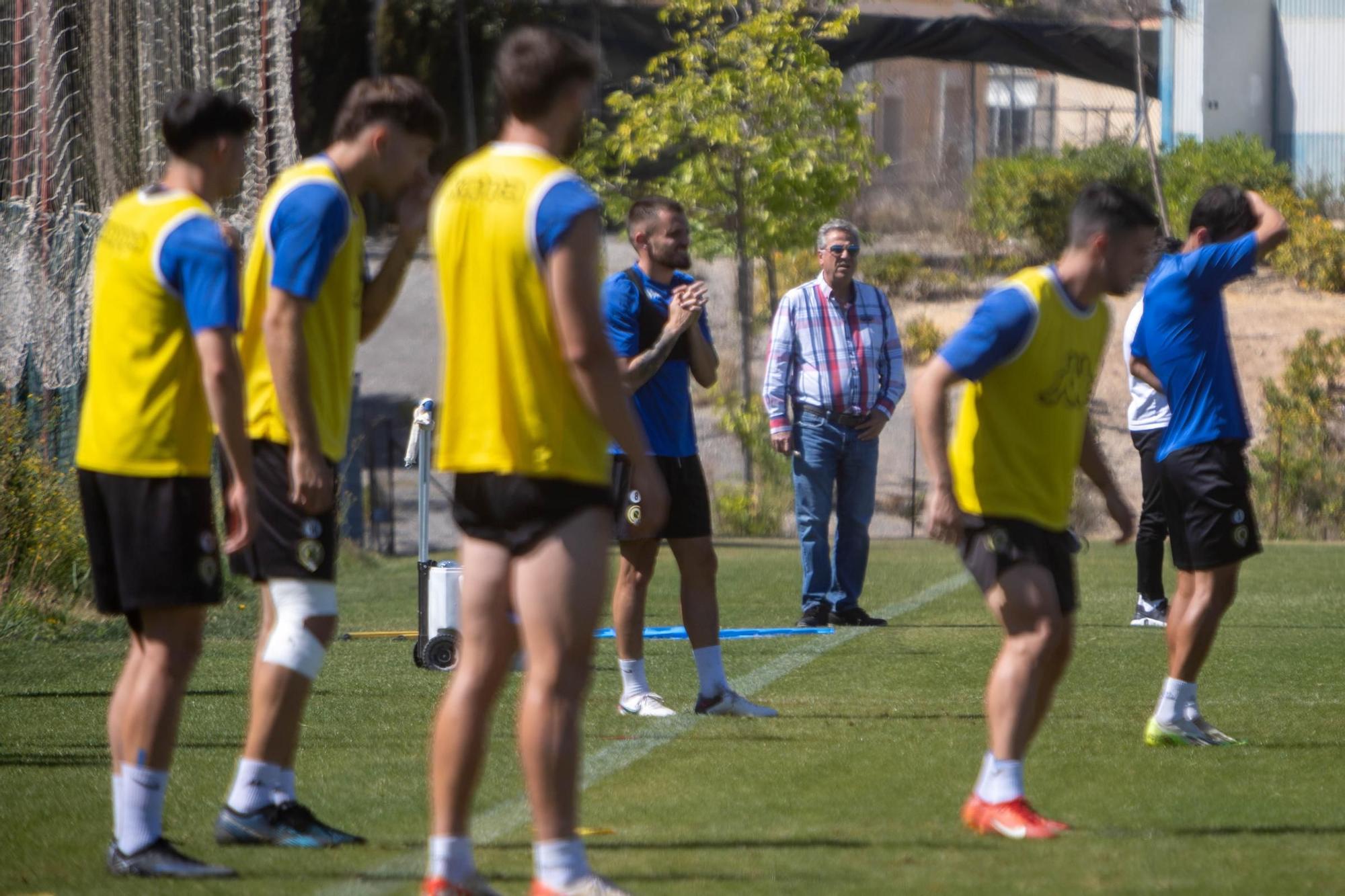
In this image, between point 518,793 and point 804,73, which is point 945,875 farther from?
point 804,73

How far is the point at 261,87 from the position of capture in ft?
39.0

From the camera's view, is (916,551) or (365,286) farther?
(916,551)

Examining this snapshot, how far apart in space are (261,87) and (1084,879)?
8.86m

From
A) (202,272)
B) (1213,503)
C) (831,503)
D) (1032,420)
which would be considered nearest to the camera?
(202,272)

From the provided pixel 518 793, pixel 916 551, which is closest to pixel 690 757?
pixel 518 793

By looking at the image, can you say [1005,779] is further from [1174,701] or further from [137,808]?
[137,808]

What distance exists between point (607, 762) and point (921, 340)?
744 inches

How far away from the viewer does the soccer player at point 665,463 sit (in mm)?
7184

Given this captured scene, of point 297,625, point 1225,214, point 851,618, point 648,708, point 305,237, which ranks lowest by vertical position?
point 851,618

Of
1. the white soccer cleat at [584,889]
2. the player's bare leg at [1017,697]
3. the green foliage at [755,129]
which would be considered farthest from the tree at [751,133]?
the white soccer cleat at [584,889]

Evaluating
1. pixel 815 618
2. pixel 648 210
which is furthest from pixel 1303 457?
pixel 648 210

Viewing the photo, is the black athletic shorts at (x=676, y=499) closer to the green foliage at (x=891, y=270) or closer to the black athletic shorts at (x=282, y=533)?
the black athletic shorts at (x=282, y=533)

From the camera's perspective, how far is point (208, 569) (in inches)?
184

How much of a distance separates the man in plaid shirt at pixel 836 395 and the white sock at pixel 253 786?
624 cm
